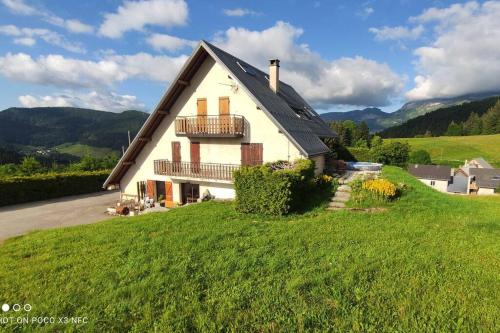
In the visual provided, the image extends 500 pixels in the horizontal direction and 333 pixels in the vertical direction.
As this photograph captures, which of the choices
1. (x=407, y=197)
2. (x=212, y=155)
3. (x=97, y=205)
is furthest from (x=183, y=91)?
(x=407, y=197)

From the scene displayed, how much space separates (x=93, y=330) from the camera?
464 centimetres

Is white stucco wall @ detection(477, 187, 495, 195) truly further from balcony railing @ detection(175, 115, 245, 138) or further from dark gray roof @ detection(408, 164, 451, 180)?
balcony railing @ detection(175, 115, 245, 138)

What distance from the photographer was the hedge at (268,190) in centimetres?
1144

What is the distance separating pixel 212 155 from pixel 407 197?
39.1 ft

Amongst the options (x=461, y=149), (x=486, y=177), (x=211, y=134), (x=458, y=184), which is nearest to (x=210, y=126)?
(x=211, y=134)

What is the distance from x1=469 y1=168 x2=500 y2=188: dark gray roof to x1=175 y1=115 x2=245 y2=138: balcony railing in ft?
252

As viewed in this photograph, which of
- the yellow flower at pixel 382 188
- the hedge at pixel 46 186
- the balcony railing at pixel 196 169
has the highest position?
the balcony railing at pixel 196 169

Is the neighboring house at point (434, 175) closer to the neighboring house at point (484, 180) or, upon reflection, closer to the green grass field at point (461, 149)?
the neighboring house at point (484, 180)

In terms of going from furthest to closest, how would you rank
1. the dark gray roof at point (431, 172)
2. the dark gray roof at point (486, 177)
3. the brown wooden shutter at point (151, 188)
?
the dark gray roof at point (431, 172), the dark gray roof at point (486, 177), the brown wooden shutter at point (151, 188)

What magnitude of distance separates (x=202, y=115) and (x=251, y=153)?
4.39 m

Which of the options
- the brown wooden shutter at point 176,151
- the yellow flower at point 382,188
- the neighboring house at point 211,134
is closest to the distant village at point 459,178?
the neighboring house at point 211,134

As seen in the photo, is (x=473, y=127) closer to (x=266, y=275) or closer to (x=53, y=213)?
(x=266, y=275)

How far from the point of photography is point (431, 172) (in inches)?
2724

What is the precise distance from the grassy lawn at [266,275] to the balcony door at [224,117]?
26.0 feet
